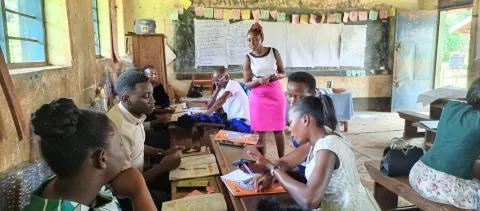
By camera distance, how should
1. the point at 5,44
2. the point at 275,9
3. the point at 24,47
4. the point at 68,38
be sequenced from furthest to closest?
the point at 275,9
the point at 68,38
the point at 24,47
the point at 5,44

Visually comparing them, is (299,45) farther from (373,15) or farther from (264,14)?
(373,15)

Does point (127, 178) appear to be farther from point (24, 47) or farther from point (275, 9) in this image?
point (275, 9)

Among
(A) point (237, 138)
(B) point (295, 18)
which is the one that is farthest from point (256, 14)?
(A) point (237, 138)

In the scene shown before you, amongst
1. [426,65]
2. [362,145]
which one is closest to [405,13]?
[426,65]

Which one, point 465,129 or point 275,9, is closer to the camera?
point 465,129

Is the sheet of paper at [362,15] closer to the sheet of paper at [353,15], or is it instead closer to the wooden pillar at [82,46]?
the sheet of paper at [353,15]

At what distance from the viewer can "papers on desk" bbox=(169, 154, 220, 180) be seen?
1.63 metres

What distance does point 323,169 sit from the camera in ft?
4.01

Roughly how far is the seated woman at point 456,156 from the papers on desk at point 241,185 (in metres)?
0.85

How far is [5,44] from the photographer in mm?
1583

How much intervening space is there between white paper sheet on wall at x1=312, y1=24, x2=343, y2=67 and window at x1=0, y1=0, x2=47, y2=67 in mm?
5031

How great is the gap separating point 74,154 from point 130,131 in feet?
2.70

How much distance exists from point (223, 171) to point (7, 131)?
857mm

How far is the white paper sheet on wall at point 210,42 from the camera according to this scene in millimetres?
5930
